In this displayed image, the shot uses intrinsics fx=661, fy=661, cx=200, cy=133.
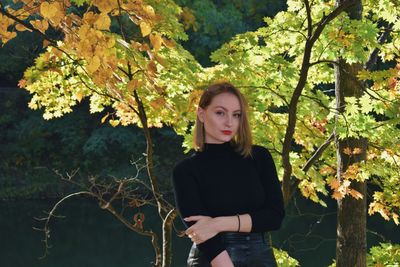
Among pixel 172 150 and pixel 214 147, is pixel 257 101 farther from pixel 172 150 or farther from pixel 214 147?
pixel 172 150

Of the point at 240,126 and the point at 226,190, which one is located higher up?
the point at 240,126

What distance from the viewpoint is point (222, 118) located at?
7.67 feet

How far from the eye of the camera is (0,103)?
23.7m

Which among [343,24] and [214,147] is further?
[343,24]

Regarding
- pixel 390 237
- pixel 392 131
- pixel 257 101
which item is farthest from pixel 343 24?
pixel 390 237

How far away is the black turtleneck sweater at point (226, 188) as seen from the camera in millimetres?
2246

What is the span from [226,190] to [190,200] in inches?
5.4

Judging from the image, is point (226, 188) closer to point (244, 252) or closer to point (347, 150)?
point (244, 252)

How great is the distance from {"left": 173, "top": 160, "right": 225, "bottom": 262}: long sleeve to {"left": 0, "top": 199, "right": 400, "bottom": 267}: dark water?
1048cm

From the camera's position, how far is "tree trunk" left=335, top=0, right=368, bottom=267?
6285 millimetres

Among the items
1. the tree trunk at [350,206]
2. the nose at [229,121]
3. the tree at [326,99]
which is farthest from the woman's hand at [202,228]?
the tree trunk at [350,206]

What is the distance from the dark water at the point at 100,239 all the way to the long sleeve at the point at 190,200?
10482 millimetres

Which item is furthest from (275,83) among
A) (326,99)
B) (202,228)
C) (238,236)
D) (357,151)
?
(202,228)

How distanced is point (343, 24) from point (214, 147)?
2775mm
